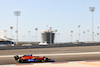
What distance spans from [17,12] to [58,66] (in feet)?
215

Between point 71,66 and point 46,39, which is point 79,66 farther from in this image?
point 46,39

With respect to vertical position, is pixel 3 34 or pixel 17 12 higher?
pixel 17 12

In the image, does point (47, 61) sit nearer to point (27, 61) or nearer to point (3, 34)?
point (27, 61)

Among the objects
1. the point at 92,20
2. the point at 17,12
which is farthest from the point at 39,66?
the point at 17,12

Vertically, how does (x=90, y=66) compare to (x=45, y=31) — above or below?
below

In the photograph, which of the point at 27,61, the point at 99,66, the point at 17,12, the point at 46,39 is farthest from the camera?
the point at 46,39

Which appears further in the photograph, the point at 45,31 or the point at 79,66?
the point at 45,31

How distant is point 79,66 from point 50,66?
99.7 inches

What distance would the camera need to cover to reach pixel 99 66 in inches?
550

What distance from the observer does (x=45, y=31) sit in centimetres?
12488

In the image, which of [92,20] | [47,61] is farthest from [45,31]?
[47,61]

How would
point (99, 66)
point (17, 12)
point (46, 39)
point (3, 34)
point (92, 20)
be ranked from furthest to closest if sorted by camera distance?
point (46, 39)
point (3, 34)
point (17, 12)
point (92, 20)
point (99, 66)

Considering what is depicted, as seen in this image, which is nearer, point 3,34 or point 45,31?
point 3,34

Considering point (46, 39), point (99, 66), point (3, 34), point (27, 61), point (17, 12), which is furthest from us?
point (46, 39)
